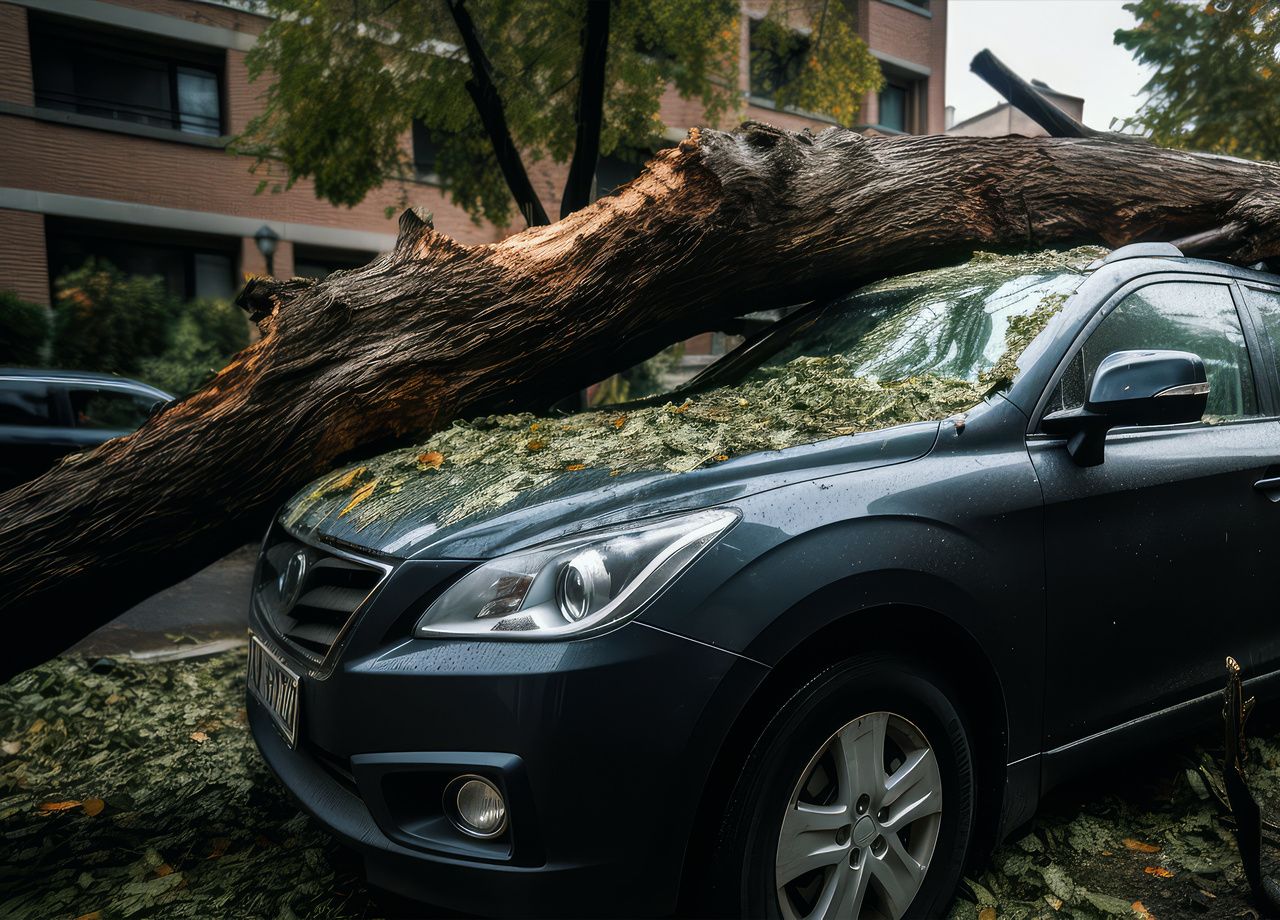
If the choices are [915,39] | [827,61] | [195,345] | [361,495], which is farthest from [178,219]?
[915,39]

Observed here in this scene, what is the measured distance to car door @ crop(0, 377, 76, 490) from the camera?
309 inches

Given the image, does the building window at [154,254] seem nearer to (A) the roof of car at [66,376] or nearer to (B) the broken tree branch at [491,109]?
(A) the roof of car at [66,376]

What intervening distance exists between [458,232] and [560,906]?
56.9 ft

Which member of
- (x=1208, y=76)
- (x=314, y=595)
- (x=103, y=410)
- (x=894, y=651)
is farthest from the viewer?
(x=1208, y=76)

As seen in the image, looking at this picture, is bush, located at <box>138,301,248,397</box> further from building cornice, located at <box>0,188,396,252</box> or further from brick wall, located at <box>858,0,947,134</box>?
brick wall, located at <box>858,0,947,134</box>

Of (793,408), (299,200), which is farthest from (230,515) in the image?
(299,200)

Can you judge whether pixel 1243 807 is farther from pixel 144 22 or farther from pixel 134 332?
pixel 144 22

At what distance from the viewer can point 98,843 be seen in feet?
9.34

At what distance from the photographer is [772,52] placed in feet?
48.0

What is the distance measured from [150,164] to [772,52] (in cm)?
1032

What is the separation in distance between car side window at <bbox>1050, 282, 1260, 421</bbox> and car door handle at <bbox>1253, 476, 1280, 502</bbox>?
22 centimetres

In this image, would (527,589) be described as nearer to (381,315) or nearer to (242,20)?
(381,315)

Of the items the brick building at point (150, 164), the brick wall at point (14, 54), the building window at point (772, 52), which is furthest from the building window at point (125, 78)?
the building window at point (772, 52)

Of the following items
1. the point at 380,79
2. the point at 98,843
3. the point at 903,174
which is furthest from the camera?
the point at 380,79
